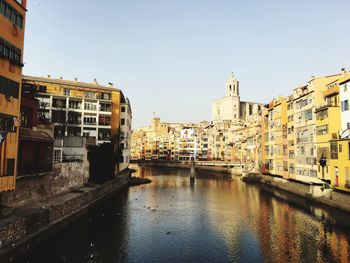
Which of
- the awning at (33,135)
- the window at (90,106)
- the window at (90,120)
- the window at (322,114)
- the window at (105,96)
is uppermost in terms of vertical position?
the window at (105,96)

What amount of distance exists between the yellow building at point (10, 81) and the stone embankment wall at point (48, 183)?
2.81 meters

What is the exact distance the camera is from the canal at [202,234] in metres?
27.6

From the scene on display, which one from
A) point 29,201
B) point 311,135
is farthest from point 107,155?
point 311,135

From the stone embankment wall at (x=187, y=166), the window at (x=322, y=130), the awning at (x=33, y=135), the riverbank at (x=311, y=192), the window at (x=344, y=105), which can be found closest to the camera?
the awning at (x=33, y=135)

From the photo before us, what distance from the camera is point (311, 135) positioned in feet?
188

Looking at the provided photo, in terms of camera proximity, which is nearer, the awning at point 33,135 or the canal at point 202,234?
A: the canal at point 202,234

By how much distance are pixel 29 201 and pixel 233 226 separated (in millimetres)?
24716

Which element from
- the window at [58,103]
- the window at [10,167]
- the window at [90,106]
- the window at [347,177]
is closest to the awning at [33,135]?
the window at [10,167]

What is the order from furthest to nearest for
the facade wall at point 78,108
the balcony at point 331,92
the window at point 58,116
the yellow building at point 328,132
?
the facade wall at point 78,108
the window at point 58,116
the balcony at point 331,92
the yellow building at point 328,132

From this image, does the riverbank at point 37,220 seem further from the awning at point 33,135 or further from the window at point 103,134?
the window at point 103,134

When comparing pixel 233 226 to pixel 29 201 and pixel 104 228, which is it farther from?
pixel 29 201

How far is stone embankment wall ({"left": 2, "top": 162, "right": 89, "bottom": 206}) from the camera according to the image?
1196 inches

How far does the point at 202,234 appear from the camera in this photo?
3528cm

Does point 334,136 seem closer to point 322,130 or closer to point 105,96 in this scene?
point 322,130
